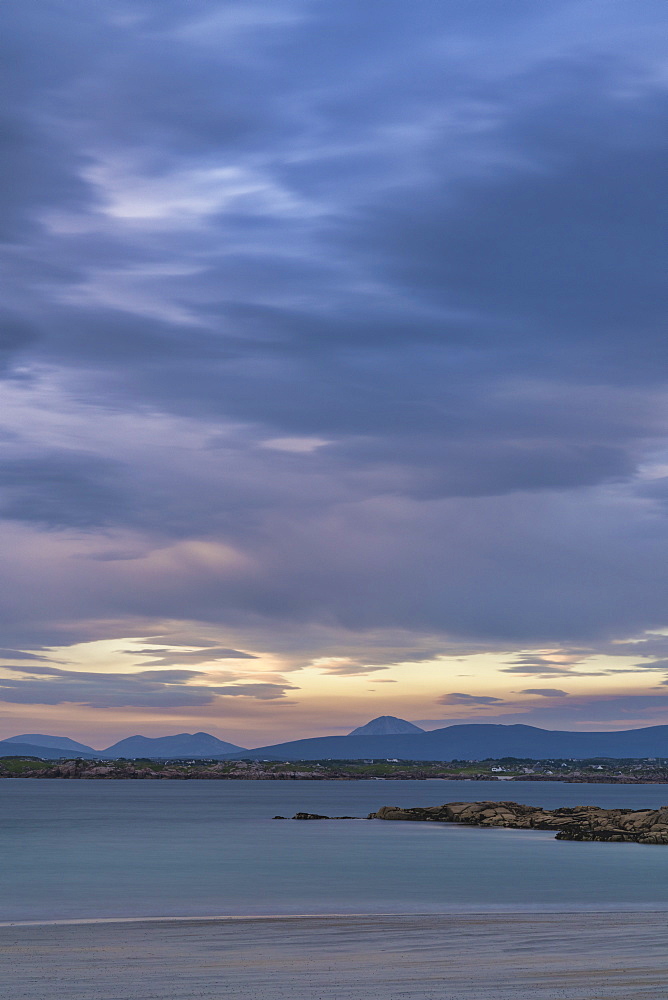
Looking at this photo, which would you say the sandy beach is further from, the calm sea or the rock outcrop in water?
the rock outcrop in water

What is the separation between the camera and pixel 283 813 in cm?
15912

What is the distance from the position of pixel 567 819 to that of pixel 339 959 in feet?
295

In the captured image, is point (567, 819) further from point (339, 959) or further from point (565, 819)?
point (339, 959)

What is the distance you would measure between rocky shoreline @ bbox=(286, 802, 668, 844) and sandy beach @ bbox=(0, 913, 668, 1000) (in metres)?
56.2

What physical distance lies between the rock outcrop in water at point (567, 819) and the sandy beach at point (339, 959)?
56344 mm

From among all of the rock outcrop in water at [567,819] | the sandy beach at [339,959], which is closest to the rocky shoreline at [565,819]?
the rock outcrop in water at [567,819]

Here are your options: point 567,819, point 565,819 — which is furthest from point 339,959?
point 565,819

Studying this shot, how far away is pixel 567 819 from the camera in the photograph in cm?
11294

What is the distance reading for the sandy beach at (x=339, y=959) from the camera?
79.1ft

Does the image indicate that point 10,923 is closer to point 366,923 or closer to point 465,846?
point 366,923

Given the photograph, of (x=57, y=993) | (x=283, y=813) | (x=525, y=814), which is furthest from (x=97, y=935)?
(x=283, y=813)

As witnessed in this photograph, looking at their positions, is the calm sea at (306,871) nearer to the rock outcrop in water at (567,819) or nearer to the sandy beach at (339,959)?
the rock outcrop in water at (567,819)

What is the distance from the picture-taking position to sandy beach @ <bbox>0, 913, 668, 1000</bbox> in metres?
24.1

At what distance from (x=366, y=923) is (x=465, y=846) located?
50.6 m
